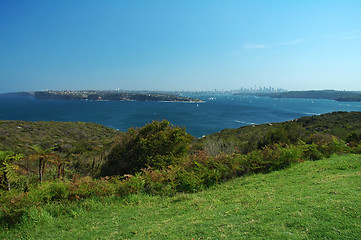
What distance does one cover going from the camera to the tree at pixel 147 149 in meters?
9.18

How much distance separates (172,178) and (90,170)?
17.9 ft

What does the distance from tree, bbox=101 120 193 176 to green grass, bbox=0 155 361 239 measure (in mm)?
3295

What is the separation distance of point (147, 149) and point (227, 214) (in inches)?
228

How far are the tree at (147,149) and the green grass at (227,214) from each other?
330 centimetres

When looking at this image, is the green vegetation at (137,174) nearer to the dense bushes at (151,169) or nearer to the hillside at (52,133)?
the dense bushes at (151,169)

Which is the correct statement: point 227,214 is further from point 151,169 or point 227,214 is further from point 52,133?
point 52,133

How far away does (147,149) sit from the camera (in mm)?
9344

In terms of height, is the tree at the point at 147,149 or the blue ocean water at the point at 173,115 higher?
the tree at the point at 147,149

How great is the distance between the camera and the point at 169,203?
5.44m

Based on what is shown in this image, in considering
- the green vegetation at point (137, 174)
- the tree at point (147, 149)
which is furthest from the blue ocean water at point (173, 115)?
the green vegetation at point (137, 174)

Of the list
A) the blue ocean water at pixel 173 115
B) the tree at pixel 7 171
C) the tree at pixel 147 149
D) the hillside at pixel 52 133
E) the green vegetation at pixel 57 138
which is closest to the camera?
the tree at pixel 7 171

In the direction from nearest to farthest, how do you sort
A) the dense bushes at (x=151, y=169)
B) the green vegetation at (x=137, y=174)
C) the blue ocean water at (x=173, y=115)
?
the green vegetation at (x=137, y=174) → the dense bushes at (x=151, y=169) → the blue ocean water at (x=173, y=115)

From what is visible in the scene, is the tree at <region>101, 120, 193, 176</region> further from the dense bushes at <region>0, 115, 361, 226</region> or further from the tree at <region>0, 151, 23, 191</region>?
the tree at <region>0, 151, 23, 191</region>

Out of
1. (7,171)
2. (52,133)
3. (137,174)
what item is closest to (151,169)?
(137,174)
